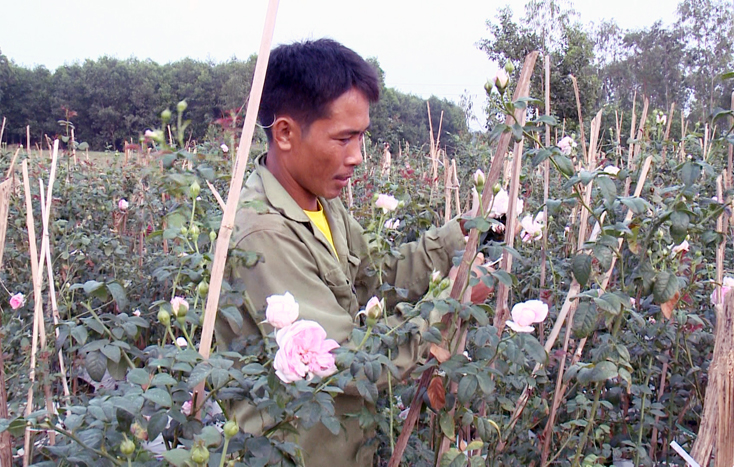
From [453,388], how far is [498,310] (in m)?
0.17

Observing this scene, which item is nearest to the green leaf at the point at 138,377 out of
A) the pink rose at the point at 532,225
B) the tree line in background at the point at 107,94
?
the pink rose at the point at 532,225

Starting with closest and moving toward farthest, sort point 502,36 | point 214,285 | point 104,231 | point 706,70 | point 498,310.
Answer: point 214,285
point 498,310
point 104,231
point 502,36
point 706,70

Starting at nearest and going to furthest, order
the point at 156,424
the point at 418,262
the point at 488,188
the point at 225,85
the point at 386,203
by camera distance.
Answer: the point at 156,424
the point at 488,188
the point at 386,203
the point at 418,262
the point at 225,85

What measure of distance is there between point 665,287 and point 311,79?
2.65 ft

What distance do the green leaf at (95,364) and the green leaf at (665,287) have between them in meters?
0.96

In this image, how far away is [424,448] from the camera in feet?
4.35

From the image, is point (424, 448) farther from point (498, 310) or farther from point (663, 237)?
point (663, 237)

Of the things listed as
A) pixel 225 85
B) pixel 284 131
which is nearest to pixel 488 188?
pixel 284 131

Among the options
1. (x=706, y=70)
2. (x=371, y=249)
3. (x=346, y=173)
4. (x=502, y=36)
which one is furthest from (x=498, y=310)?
(x=706, y=70)

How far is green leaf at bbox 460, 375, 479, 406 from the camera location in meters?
0.95

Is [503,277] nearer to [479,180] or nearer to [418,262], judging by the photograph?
[479,180]

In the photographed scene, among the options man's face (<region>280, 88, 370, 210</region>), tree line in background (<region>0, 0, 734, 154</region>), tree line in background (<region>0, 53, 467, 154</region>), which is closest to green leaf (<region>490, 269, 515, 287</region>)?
man's face (<region>280, 88, 370, 210</region>)

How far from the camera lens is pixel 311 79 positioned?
1268 millimetres

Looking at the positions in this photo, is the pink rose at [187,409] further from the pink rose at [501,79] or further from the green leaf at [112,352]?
the pink rose at [501,79]
